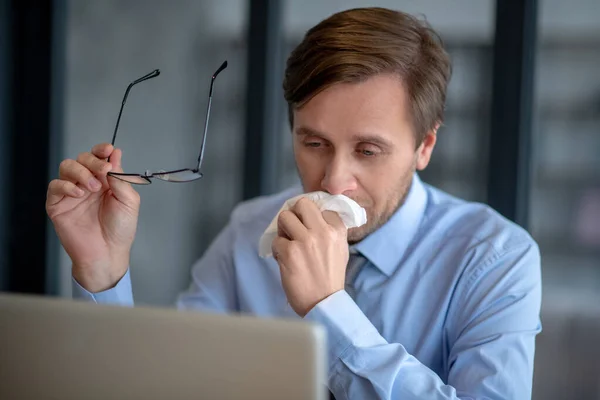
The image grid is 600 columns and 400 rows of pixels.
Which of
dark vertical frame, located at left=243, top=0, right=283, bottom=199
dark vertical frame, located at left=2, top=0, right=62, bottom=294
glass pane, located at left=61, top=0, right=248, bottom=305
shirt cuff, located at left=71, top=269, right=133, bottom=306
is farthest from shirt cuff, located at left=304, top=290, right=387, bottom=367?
dark vertical frame, located at left=2, top=0, right=62, bottom=294

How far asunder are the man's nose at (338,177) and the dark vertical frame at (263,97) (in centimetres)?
142

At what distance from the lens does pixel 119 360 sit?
781 mm

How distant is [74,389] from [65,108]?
2808mm

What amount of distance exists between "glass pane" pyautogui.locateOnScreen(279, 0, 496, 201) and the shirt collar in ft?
3.11

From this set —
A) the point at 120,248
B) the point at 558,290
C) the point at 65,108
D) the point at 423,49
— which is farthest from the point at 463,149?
the point at 65,108

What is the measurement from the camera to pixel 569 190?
8.48ft

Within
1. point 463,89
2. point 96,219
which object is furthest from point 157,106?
point 96,219

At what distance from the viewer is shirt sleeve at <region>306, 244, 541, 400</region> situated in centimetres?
132

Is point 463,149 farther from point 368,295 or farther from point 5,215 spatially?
point 5,215

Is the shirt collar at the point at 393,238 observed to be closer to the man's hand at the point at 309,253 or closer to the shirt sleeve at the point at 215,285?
the man's hand at the point at 309,253

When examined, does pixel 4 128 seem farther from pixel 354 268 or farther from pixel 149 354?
pixel 149 354

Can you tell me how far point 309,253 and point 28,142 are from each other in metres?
2.37

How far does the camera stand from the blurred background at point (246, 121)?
2496 millimetres

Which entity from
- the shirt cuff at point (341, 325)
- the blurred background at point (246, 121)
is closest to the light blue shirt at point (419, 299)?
the shirt cuff at point (341, 325)
